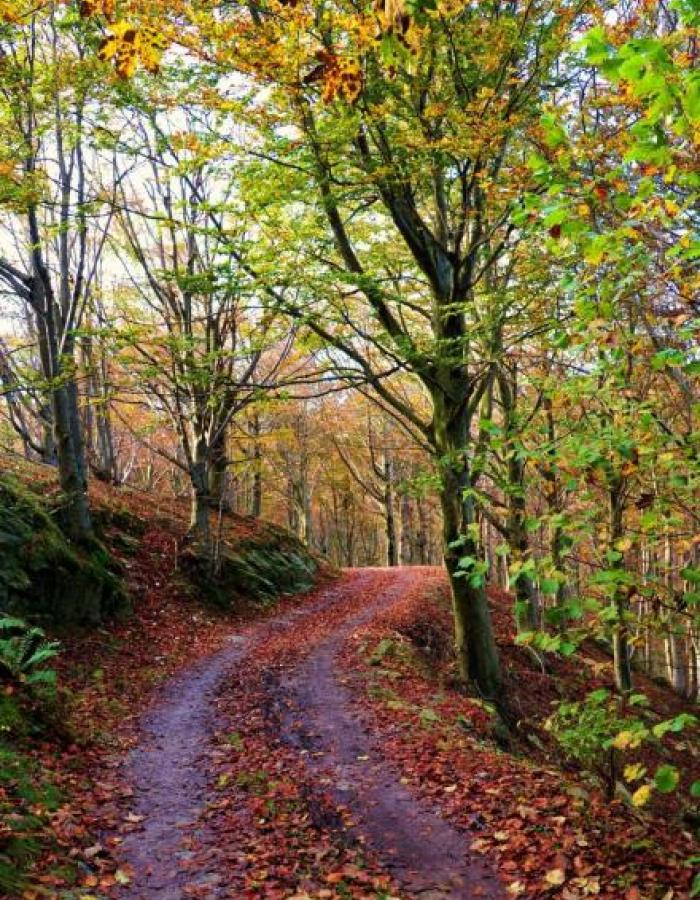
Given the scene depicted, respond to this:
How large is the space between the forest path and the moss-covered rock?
2.15 m

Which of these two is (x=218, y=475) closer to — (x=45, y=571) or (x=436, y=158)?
(x=45, y=571)

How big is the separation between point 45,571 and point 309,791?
6.16m

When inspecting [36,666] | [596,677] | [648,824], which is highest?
[36,666]

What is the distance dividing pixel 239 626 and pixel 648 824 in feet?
32.8

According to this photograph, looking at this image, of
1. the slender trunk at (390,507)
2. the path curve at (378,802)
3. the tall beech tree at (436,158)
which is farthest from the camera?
the slender trunk at (390,507)

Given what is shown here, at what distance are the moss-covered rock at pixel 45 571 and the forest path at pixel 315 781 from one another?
2150 millimetres

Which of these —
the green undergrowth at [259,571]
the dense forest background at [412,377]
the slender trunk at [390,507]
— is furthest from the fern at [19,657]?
the slender trunk at [390,507]

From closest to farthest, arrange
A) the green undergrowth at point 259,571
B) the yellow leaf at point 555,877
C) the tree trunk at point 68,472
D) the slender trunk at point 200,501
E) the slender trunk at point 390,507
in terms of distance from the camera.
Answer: the yellow leaf at point 555,877 < the tree trunk at point 68,472 < the green undergrowth at point 259,571 < the slender trunk at point 200,501 < the slender trunk at point 390,507

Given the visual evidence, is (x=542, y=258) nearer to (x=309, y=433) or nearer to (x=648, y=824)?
(x=648, y=824)

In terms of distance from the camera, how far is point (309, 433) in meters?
31.3

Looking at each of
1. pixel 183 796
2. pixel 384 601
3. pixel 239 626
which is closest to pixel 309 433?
pixel 384 601

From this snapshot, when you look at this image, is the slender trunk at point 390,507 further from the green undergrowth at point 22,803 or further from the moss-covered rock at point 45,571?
the green undergrowth at point 22,803

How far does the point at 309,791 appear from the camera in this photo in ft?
21.7

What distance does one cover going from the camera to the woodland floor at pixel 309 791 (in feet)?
16.4
